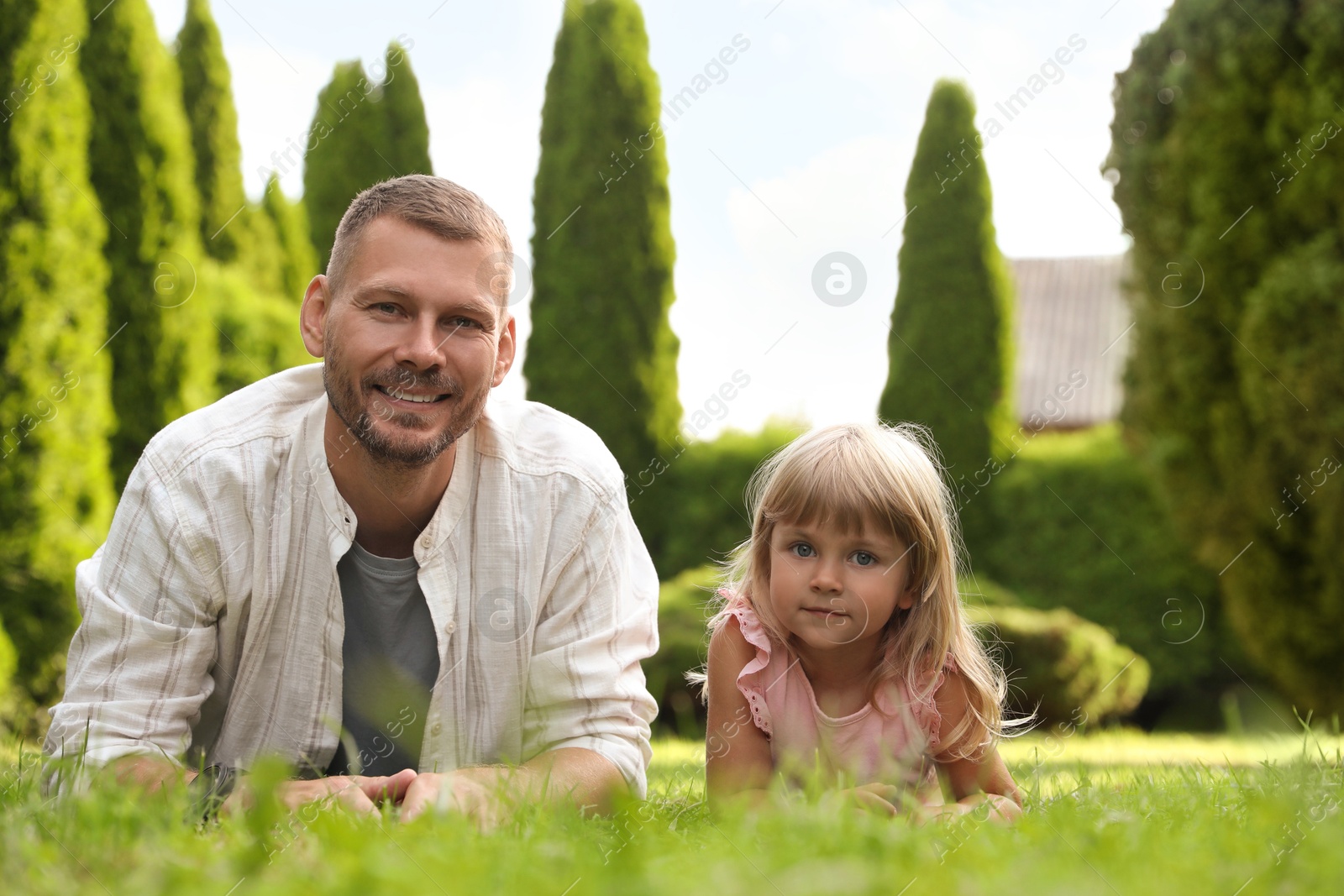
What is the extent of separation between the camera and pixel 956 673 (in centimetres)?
309

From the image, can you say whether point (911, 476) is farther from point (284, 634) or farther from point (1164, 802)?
point (284, 634)

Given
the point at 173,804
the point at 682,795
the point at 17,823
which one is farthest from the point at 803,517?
the point at 17,823

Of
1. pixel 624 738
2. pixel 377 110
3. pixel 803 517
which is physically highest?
pixel 377 110

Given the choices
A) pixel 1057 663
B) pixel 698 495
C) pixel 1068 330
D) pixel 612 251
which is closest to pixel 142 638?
pixel 1057 663

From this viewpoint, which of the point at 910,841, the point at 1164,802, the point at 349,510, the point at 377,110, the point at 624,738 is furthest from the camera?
the point at 377,110

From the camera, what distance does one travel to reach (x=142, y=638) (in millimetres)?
2719

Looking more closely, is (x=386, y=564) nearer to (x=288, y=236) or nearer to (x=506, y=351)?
(x=506, y=351)

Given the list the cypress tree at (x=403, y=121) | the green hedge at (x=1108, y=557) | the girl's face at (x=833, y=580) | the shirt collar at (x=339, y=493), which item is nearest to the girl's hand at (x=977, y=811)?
the girl's face at (x=833, y=580)

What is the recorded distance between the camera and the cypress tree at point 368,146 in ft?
47.2

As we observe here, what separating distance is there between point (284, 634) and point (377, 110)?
12715 millimetres

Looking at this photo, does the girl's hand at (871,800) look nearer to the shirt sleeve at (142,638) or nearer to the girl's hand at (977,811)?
the girl's hand at (977,811)

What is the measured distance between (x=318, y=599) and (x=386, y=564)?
0.70ft

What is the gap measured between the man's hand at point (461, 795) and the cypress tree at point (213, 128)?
1367cm

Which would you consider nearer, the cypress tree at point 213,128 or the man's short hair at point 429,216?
the man's short hair at point 429,216
